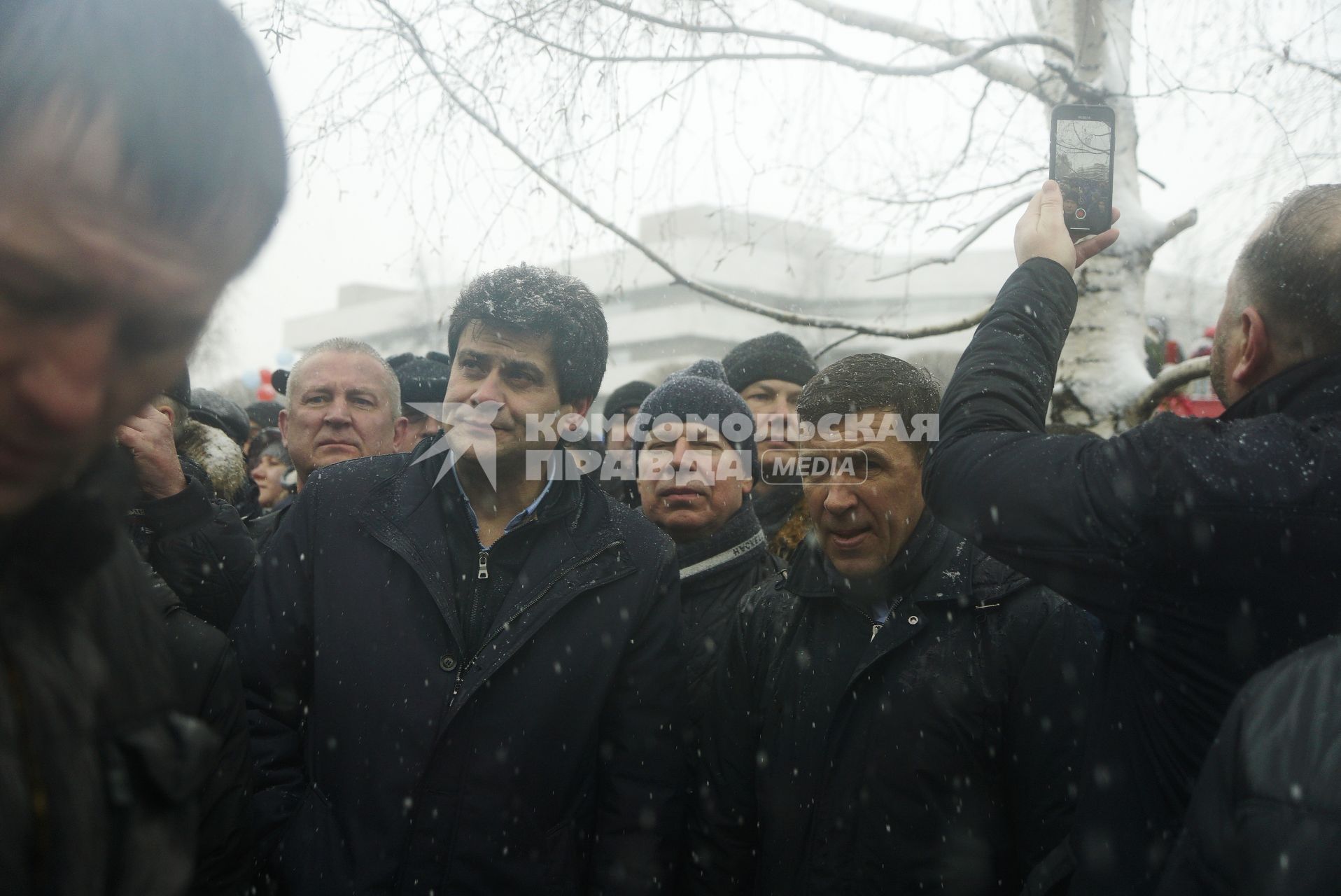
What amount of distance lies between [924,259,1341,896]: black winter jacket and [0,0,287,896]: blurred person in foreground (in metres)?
1.26

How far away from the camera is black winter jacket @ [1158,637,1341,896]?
1.08 meters

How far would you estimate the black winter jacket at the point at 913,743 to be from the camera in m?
2.40

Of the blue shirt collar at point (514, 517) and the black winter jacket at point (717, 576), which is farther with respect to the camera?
the black winter jacket at point (717, 576)

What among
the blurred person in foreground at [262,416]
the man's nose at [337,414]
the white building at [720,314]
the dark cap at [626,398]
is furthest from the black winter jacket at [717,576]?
the white building at [720,314]

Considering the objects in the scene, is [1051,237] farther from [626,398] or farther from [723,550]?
[626,398]

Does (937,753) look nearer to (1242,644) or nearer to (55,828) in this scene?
(1242,644)

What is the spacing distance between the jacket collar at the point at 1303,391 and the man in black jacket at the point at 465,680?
4.99 feet

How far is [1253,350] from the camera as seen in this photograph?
170 centimetres

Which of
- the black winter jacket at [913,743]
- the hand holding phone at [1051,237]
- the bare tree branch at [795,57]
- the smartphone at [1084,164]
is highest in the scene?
the bare tree branch at [795,57]

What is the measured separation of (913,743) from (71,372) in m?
2.13

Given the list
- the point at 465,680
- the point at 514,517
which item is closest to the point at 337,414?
the point at 514,517

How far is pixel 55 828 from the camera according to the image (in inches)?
32.5

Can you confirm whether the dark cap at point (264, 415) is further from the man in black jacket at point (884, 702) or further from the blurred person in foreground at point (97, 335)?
the blurred person in foreground at point (97, 335)

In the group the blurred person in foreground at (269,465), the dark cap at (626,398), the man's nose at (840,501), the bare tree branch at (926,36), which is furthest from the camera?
the blurred person in foreground at (269,465)
